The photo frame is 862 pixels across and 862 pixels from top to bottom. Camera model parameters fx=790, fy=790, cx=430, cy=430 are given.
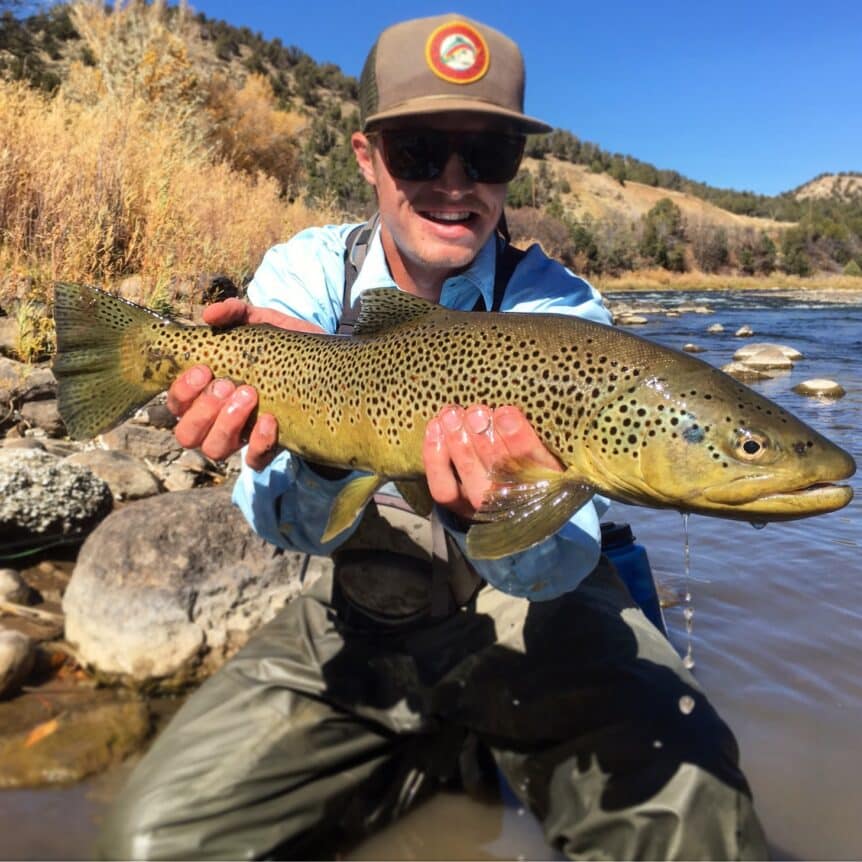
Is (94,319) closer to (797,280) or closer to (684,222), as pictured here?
(797,280)

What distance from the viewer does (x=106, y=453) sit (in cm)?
484

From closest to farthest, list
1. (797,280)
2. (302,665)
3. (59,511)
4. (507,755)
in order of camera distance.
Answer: (507,755) < (302,665) < (59,511) < (797,280)

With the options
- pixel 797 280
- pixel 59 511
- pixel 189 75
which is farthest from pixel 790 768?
pixel 797 280

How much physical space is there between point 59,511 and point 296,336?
197 centimetres

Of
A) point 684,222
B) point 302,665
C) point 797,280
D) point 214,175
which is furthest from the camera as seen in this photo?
point 684,222

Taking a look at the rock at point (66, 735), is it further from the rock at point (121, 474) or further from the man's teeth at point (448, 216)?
the man's teeth at point (448, 216)

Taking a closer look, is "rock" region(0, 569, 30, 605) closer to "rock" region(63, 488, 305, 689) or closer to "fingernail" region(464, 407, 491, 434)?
"rock" region(63, 488, 305, 689)

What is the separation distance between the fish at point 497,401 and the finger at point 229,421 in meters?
0.06

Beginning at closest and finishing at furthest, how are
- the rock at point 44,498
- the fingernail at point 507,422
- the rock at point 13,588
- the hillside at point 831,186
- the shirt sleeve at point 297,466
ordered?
the fingernail at point 507,422, the shirt sleeve at point 297,466, the rock at point 13,588, the rock at point 44,498, the hillside at point 831,186

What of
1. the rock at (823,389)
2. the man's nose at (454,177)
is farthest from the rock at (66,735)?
the rock at (823,389)

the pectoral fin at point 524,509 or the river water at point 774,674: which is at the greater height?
the pectoral fin at point 524,509

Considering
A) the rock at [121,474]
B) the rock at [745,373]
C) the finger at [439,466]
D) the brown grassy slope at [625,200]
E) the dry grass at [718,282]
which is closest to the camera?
the finger at [439,466]

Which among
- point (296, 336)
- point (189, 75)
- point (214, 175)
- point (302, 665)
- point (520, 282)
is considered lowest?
point (302, 665)

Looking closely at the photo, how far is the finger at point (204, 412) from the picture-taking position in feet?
8.50
